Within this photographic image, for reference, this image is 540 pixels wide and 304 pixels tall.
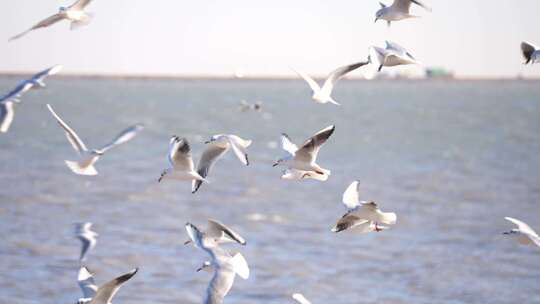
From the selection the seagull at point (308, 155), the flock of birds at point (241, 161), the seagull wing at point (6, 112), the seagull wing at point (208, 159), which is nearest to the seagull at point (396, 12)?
the flock of birds at point (241, 161)

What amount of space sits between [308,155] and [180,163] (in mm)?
1138

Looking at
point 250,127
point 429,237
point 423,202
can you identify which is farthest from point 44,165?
point 250,127

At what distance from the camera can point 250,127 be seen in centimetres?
8019

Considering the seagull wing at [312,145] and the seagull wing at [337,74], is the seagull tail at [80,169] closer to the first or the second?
the seagull wing at [312,145]

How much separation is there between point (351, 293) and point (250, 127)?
6342cm

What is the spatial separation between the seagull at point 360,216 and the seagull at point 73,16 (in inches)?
129

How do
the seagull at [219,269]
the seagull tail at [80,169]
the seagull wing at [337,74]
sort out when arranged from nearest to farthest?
1. the seagull at [219,269]
2. the seagull wing at [337,74]
3. the seagull tail at [80,169]

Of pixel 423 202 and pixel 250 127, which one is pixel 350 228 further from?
pixel 250 127

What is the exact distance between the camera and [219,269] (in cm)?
865

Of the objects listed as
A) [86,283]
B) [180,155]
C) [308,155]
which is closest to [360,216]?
[308,155]

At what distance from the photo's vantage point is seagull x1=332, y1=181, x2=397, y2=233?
9375 mm

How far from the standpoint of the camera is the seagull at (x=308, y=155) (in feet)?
31.3

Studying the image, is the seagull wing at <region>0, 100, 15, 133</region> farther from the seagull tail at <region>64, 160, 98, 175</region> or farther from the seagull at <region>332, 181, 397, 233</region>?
the seagull at <region>332, 181, 397, 233</region>

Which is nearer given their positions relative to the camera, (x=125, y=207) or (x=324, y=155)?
(x=125, y=207)
